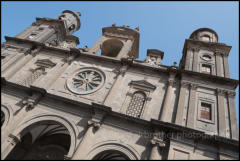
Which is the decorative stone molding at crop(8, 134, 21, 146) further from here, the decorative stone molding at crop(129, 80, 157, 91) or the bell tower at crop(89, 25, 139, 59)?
the bell tower at crop(89, 25, 139, 59)

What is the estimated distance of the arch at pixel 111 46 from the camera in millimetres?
20953

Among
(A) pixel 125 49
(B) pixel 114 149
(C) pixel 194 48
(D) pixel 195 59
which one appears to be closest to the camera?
(B) pixel 114 149

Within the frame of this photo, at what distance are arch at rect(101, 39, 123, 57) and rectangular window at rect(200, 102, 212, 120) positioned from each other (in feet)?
37.8

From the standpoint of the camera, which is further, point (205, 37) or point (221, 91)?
point (205, 37)

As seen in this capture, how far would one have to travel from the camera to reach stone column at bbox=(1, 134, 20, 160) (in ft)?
33.7

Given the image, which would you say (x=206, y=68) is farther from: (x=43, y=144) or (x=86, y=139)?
(x=43, y=144)

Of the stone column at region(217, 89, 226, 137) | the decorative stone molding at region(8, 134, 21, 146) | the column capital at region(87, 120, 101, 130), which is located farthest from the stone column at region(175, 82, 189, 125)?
the decorative stone molding at region(8, 134, 21, 146)

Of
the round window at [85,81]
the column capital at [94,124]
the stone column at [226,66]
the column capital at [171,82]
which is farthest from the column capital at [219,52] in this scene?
the column capital at [94,124]

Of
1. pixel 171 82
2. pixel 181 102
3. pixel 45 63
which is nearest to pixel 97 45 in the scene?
pixel 45 63

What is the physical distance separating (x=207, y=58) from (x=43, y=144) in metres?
15.5

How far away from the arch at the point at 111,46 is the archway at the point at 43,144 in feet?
36.3

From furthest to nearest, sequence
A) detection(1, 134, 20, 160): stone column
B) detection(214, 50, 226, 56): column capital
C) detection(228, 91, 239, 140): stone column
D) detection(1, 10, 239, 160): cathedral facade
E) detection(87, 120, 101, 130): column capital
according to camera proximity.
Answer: detection(214, 50, 226, 56): column capital → detection(87, 120, 101, 130): column capital → detection(228, 91, 239, 140): stone column → detection(1, 134, 20, 160): stone column → detection(1, 10, 239, 160): cathedral facade

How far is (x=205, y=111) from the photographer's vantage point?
1219 centimetres

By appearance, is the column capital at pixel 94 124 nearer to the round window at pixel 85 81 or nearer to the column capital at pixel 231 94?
the round window at pixel 85 81
